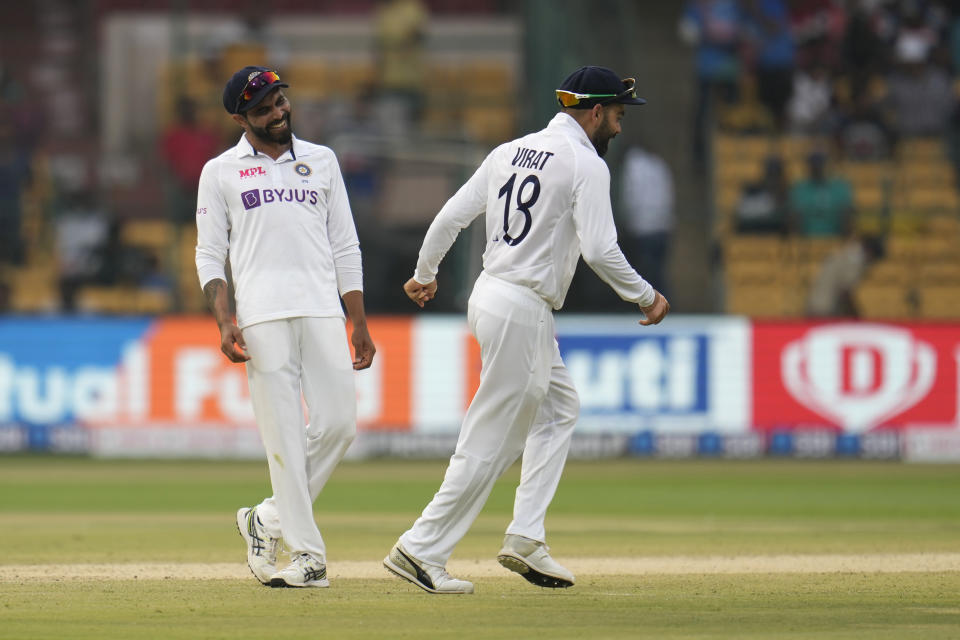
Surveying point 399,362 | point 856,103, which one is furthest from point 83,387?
point 856,103

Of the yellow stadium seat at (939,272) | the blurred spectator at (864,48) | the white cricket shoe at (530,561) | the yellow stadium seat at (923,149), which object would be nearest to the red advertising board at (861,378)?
the yellow stadium seat at (939,272)

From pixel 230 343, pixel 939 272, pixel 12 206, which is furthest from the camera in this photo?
pixel 12 206

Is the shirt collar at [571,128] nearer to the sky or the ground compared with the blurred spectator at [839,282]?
nearer to the sky

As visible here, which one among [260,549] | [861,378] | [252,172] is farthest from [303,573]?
[861,378]

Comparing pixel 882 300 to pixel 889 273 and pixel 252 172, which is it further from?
pixel 252 172

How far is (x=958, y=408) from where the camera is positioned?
53.6 feet

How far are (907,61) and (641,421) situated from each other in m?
6.84

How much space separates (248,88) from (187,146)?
43.2ft

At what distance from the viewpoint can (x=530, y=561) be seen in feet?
23.7

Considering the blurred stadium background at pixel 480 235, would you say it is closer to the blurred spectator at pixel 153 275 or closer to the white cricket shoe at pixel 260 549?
the blurred spectator at pixel 153 275

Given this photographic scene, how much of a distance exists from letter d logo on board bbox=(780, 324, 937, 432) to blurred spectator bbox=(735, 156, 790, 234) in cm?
202

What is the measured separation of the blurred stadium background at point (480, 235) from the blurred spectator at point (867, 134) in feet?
0.11

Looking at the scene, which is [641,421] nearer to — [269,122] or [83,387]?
[83,387]

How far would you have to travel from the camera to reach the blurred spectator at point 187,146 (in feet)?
64.7
